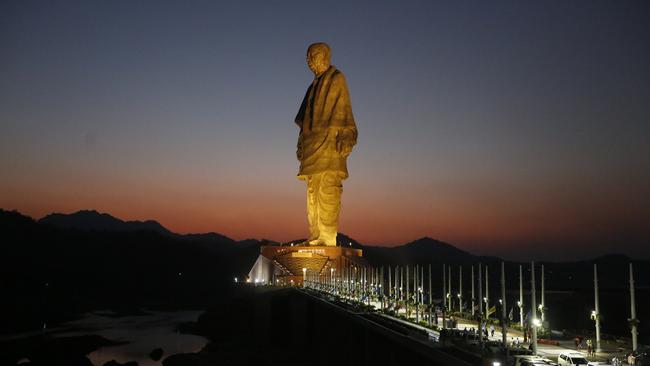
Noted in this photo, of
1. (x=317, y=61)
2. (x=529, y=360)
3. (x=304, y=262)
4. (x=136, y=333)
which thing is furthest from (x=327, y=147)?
(x=529, y=360)

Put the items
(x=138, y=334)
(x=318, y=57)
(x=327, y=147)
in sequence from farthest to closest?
(x=138, y=334)
(x=318, y=57)
(x=327, y=147)

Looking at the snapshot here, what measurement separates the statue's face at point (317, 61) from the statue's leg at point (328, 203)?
A: 27.6 feet

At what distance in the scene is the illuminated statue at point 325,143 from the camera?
48.7 m

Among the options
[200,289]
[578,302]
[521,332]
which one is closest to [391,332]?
[521,332]

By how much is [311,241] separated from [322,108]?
33.9 feet

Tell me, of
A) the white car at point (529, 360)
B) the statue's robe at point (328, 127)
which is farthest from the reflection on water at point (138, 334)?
the white car at point (529, 360)

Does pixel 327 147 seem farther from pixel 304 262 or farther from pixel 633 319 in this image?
pixel 633 319

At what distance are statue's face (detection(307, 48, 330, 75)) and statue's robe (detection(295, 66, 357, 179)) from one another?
691mm

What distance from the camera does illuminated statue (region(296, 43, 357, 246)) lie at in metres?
48.7

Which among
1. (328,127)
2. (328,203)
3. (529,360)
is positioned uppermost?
(328,127)

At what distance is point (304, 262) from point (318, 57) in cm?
1593

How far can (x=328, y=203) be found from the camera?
48.9 metres

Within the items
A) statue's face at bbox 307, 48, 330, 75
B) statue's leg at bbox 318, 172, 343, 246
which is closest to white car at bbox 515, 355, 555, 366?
statue's leg at bbox 318, 172, 343, 246

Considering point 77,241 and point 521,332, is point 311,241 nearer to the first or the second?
point 521,332
